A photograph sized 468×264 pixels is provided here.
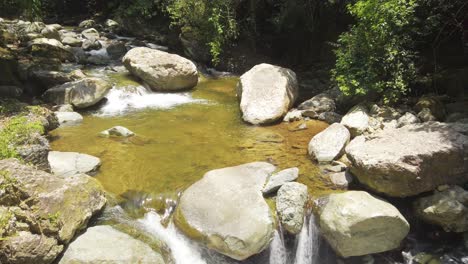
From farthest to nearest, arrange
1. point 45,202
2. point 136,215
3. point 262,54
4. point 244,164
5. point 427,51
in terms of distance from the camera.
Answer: point 262,54, point 427,51, point 244,164, point 136,215, point 45,202

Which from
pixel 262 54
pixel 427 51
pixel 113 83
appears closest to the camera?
pixel 427 51

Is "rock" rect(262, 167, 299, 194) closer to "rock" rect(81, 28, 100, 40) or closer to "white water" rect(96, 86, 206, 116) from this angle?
"white water" rect(96, 86, 206, 116)

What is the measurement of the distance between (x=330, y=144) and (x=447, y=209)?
2.40m

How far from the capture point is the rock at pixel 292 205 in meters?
5.96

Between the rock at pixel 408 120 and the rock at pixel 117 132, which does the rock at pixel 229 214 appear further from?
the rock at pixel 408 120

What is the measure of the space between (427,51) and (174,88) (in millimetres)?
6834

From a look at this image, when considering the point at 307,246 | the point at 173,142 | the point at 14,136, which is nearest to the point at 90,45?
the point at 173,142

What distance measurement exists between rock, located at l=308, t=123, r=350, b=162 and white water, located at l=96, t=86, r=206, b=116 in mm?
4448

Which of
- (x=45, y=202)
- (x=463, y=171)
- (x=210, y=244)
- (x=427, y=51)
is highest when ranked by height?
(x=427, y=51)

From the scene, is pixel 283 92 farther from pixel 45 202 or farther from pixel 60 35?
pixel 60 35

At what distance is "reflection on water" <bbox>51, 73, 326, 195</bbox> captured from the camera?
23.1ft

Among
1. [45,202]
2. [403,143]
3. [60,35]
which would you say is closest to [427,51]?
[403,143]

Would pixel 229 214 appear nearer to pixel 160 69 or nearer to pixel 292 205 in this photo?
pixel 292 205

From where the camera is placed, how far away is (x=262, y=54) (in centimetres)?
1487
